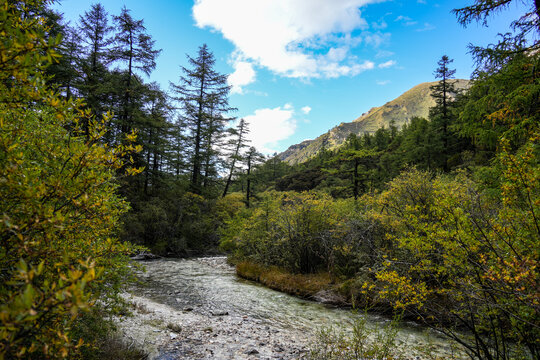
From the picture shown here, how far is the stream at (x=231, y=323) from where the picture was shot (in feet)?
16.3

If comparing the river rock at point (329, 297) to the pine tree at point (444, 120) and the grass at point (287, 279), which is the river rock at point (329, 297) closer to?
the grass at point (287, 279)

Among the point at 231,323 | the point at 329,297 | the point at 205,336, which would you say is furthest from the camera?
the point at 329,297

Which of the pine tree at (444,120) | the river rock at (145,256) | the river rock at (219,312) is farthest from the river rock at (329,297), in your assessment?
the pine tree at (444,120)

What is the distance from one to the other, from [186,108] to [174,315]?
22647mm

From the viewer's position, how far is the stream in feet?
16.3

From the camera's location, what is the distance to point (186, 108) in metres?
25.2

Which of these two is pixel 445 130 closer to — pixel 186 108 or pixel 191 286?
pixel 186 108

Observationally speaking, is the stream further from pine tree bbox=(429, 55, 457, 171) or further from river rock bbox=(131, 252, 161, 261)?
pine tree bbox=(429, 55, 457, 171)

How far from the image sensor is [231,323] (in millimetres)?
6613

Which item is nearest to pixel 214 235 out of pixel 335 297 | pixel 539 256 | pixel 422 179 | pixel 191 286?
pixel 191 286

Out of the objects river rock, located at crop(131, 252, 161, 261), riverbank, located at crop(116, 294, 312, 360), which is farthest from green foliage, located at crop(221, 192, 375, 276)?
river rock, located at crop(131, 252, 161, 261)

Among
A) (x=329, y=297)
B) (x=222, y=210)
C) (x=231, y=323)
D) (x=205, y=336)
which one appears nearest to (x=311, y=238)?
(x=329, y=297)

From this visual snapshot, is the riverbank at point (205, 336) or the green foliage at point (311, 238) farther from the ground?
the green foliage at point (311, 238)

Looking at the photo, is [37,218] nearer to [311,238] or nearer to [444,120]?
[311,238]
